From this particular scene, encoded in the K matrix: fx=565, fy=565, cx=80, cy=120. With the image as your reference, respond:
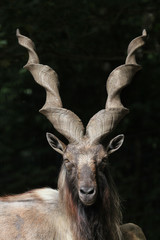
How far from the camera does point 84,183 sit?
20.7ft

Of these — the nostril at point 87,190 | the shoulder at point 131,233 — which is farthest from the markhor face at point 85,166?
the shoulder at point 131,233

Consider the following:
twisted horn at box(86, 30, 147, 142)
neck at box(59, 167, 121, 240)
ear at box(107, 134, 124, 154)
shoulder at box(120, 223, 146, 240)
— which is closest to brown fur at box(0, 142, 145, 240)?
neck at box(59, 167, 121, 240)

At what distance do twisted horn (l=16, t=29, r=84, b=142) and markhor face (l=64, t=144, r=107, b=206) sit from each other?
214mm

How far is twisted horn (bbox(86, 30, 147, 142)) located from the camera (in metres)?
6.86

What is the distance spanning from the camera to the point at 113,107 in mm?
7156

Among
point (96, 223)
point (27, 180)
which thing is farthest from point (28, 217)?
point (27, 180)

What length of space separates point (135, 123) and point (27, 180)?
9.76ft

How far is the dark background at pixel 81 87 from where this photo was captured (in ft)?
33.8

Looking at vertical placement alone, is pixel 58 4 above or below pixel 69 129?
above

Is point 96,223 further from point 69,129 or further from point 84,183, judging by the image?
point 69,129

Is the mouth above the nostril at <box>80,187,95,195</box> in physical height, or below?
below

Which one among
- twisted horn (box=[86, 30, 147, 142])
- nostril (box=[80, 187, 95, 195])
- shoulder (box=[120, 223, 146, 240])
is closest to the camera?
nostril (box=[80, 187, 95, 195])

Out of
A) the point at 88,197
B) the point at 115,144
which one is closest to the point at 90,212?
the point at 88,197

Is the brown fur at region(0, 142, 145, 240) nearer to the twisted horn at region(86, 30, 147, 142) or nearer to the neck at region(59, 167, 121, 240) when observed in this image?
the neck at region(59, 167, 121, 240)
